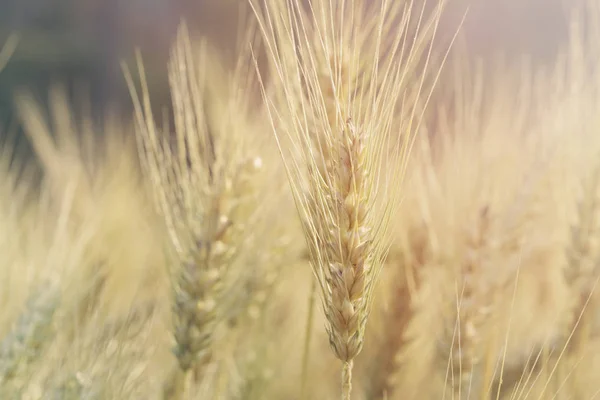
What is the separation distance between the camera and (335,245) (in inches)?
15.0

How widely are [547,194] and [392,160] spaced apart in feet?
1.20

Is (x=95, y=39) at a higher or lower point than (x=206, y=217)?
lower

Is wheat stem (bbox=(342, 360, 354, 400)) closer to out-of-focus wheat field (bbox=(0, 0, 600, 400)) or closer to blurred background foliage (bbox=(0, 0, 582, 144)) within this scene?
out-of-focus wheat field (bbox=(0, 0, 600, 400))

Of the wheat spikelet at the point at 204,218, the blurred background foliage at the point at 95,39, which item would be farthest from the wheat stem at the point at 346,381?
the blurred background foliage at the point at 95,39

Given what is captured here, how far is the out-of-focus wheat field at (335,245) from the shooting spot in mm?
393

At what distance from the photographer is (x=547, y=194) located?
68cm

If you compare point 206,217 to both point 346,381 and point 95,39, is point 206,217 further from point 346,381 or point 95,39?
point 95,39

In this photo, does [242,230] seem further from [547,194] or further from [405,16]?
[547,194]

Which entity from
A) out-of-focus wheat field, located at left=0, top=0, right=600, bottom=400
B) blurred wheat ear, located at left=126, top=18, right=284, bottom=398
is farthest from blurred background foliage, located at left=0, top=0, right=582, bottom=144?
blurred wheat ear, located at left=126, top=18, right=284, bottom=398

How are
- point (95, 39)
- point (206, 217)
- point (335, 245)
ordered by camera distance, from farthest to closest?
point (95, 39) → point (206, 217) → point (335, 245)

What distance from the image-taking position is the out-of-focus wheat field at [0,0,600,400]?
39 centimetres

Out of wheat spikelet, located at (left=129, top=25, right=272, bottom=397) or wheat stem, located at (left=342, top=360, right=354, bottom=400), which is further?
wheat spikelet, located at (left=129, top=25, right=272, bottom=397)

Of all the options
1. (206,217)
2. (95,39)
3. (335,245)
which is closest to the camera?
(335,245)

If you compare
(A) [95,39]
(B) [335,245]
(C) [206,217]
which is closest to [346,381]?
(B) [335,245]
